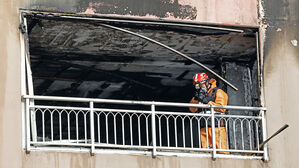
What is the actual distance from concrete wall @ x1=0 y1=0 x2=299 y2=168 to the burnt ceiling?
20.7 inches

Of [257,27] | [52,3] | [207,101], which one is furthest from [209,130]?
[52,3]

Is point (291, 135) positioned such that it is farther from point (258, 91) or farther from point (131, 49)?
point (131, 49)

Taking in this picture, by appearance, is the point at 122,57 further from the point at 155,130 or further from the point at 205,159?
the point at 205,159

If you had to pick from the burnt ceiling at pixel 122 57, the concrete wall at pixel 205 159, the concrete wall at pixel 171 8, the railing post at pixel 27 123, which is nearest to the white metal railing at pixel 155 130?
the railing post at pixel 27 123

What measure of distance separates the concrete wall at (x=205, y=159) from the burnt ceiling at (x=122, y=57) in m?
0.53

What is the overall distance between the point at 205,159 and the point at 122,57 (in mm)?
3476

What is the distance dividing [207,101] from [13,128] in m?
3.83

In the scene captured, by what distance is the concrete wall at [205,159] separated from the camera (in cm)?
1448

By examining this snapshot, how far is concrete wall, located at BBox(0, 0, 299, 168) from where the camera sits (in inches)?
570

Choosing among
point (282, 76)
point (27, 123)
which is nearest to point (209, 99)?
point (282, 76)

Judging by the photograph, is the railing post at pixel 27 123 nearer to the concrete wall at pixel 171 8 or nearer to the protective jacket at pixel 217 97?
the concrete wall at pixel 171 8

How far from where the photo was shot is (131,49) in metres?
17.4

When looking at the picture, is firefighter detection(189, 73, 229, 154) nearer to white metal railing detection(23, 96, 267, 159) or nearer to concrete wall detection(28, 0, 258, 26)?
white metal railing detection(23, 96, 267, 159)

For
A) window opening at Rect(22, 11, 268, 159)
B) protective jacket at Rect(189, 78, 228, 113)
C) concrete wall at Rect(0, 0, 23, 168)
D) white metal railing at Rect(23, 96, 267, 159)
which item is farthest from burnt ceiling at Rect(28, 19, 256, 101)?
white metal railing at Rect(23, 96, 267, 159)
